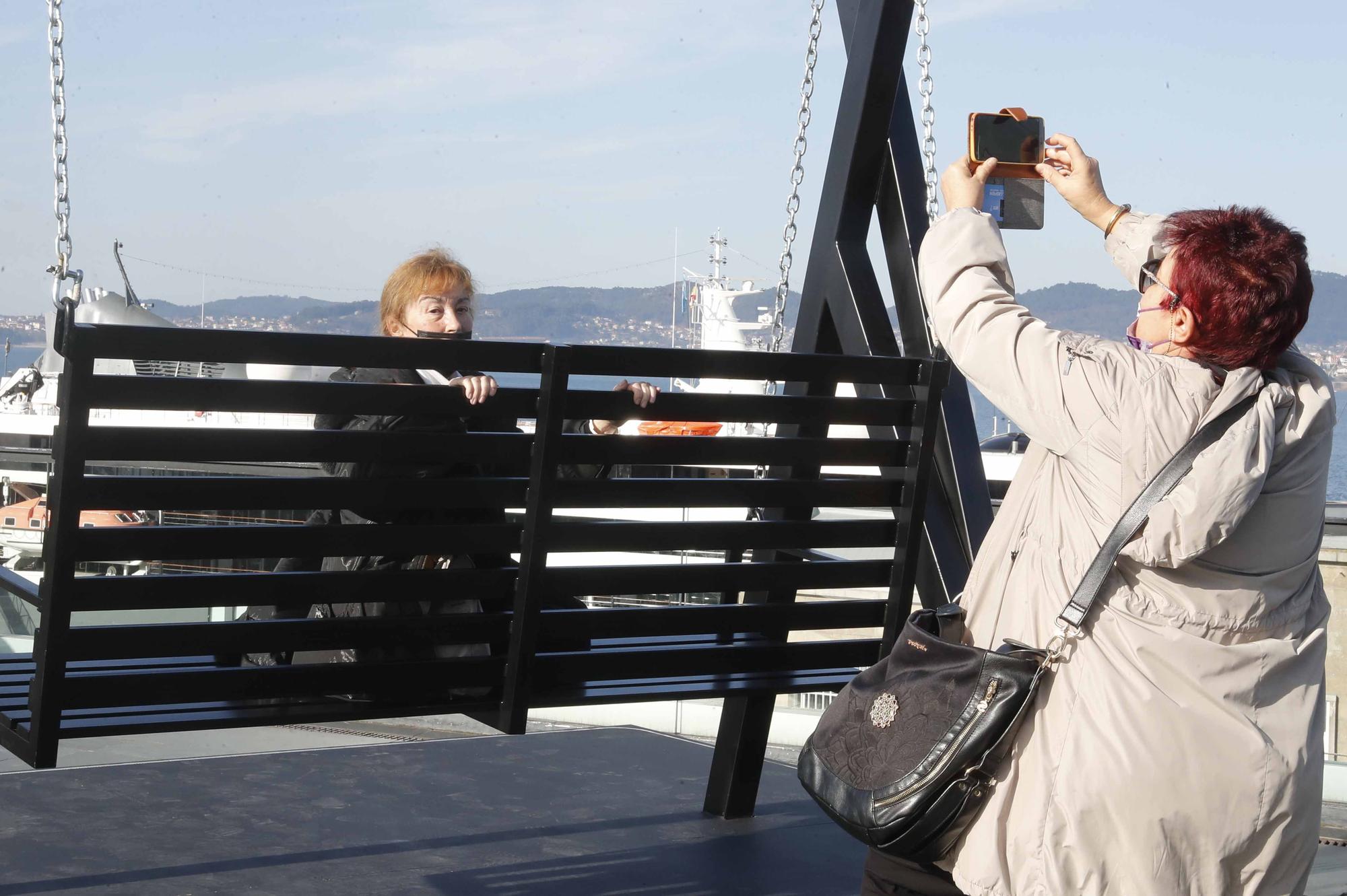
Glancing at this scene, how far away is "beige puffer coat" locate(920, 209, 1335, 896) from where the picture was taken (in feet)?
7.29

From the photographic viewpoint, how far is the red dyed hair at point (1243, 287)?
7.41ft

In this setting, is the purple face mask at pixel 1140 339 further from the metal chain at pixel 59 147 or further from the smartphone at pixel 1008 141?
the metal chain at pixel 59 147

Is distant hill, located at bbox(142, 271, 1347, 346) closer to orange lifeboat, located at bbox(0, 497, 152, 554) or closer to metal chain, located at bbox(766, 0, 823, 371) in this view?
orange lifeboat, located at bbox(0, 497, 152, 554)

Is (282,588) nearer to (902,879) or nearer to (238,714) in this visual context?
(238,714)

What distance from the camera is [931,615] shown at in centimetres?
259

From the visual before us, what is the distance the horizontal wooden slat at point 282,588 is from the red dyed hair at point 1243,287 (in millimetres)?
1667

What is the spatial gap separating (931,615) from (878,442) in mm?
1147

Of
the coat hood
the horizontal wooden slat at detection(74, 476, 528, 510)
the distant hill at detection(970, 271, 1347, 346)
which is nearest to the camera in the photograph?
the coat hood

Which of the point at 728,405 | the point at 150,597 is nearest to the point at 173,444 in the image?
the point at 150,597

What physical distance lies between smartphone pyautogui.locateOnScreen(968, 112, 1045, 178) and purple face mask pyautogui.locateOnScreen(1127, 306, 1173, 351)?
686 millimetres

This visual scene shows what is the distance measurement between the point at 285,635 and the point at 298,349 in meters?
0.65

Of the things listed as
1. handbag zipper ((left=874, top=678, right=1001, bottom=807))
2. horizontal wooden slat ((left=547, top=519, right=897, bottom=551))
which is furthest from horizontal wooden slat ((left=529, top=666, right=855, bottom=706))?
handbag zipper ((left=874, top=678, right=1001, bottom=807))

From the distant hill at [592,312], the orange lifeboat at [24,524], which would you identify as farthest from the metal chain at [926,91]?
the distant hill at [592,312]

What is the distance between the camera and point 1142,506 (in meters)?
2.22
